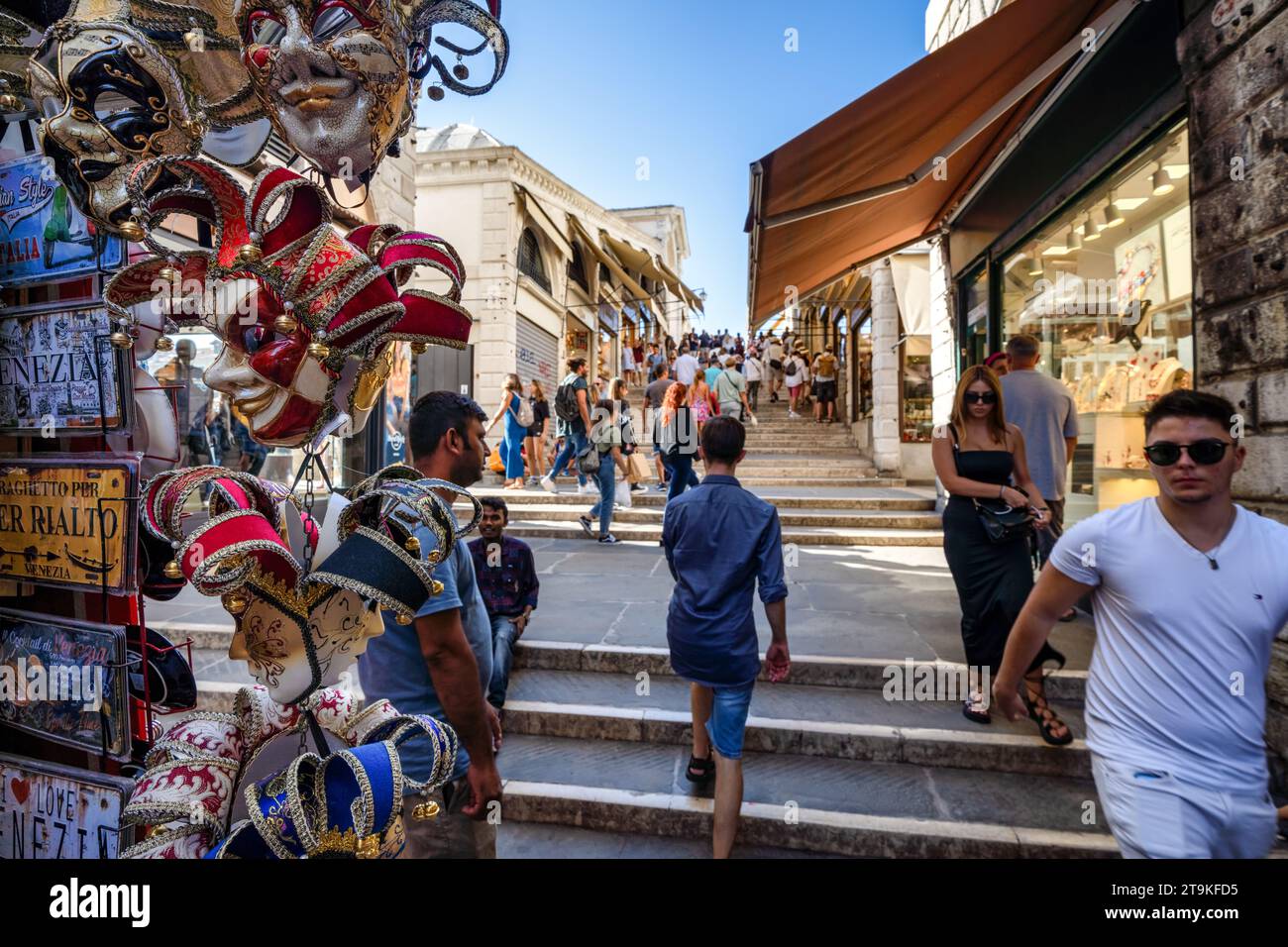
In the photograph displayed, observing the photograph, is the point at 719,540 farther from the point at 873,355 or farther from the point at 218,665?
the point at 873,355

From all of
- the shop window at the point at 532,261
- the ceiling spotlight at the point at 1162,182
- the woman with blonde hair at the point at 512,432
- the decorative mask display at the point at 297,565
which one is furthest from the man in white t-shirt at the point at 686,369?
the decorative mask display at the point at 297,565

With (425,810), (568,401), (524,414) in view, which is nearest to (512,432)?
(524,414)

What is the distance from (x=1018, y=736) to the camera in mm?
3232

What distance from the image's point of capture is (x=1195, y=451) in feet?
6.09

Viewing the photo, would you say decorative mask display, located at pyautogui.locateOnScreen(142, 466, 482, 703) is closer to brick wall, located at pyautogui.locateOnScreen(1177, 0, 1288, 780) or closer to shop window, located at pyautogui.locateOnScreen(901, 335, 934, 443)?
brick wall, located at pyautogui.locateOnScreen(1177, 0, 1288, 780)

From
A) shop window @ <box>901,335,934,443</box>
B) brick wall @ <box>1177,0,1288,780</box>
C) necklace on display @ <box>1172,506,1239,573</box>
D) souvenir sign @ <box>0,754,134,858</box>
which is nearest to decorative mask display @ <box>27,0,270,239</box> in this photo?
souvenir sign @ <box>0,754,134,858</box>

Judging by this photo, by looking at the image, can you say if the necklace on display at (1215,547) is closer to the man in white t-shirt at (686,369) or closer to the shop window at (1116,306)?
the shop window at (1116,306)

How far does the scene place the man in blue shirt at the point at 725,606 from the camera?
→ 2.72m

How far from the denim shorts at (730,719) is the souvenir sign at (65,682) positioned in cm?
207

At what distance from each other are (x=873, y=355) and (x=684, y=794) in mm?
10171

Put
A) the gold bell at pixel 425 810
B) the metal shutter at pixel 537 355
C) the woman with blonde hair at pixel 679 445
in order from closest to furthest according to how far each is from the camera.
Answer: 1. the gold bell at pixel 425 810
2. the woman with blonde hair at pixel 679 445
3. the metal shutter at pixel 537 355

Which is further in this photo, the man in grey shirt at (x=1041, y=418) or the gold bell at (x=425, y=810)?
the man in grey shirt at (x=1041, y=418)

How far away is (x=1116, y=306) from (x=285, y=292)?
618 cm
